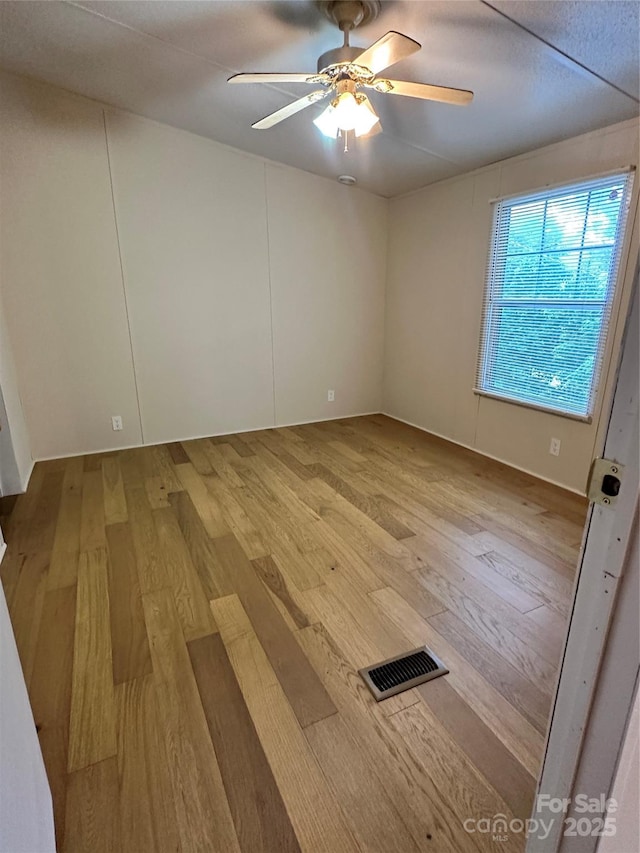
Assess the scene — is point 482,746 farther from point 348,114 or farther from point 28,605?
point 348,114

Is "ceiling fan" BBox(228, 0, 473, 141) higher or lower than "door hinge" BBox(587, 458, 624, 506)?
higher

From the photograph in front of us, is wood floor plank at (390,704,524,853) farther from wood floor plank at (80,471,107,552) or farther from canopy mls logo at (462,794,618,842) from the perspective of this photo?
wood floor plank at (80,471,107,552)

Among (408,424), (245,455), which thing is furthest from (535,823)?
(408,424)

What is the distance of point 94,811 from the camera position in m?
1.12

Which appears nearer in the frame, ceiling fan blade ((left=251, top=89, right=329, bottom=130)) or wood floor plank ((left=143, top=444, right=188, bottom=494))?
ceiling fan blade ((left=251, top=89, right=329, bottom=130))

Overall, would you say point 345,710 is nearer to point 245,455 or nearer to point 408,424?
point 245,455

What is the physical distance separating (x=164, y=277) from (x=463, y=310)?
274cm

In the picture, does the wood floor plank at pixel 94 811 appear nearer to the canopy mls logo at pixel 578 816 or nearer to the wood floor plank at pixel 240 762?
the wood floor plank at pixel 240 762

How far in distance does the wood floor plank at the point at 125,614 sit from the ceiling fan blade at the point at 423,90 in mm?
2629

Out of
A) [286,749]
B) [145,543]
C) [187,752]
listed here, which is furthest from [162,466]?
[286,749]

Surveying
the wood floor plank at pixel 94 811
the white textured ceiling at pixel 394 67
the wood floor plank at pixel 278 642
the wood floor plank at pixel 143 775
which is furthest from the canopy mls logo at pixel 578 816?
the white textured ceiling at pixel 394 67

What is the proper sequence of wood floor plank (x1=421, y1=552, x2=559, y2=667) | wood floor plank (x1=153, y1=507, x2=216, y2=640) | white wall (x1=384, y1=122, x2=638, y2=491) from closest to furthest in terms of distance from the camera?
wood floor plank (x1=421, y1=552, x2=559, y2=667) → wood floor plank (x1=153, y1=507, x2=216, y2=640) → white wall (x1=384, y1=122, x2=638, y2=491)

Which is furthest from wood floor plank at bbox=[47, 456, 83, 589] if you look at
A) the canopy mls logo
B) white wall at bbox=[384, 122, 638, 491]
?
white wall at bbox=[384, 122, 638, 491]

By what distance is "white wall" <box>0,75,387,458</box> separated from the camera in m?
3.21
